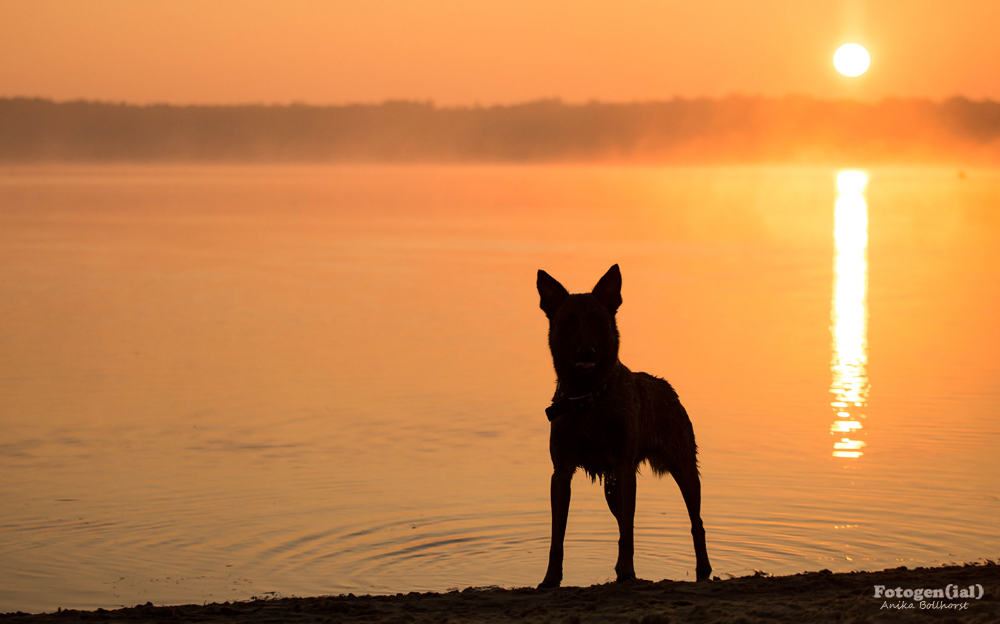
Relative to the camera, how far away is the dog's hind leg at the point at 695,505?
959cm

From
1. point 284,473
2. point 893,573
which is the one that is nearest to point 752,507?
point 893,573

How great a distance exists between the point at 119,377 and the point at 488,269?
798 inches

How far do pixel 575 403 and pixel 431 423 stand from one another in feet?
24.9

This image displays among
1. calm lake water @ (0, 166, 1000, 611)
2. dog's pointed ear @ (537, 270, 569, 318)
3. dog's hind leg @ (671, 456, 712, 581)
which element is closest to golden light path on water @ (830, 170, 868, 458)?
calm lake water @ (0, 166, 1000, 611)

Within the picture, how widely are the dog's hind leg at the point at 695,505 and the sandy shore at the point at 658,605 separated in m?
1.18

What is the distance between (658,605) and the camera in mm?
7578

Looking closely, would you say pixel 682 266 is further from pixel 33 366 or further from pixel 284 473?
pixel 284 473

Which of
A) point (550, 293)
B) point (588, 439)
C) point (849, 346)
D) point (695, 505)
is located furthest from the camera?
point (849, 346)

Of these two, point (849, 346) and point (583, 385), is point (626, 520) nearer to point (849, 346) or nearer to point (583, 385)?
point (583, 385)

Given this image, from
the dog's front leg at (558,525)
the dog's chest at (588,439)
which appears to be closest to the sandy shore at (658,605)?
the dog's front leg at (558,525)

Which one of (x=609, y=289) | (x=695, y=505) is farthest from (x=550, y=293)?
(x=695, y=505)

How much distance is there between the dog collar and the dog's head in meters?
0.08

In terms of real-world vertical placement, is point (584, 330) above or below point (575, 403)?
above

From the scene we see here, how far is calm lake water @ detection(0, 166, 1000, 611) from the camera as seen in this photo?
10.7 m
